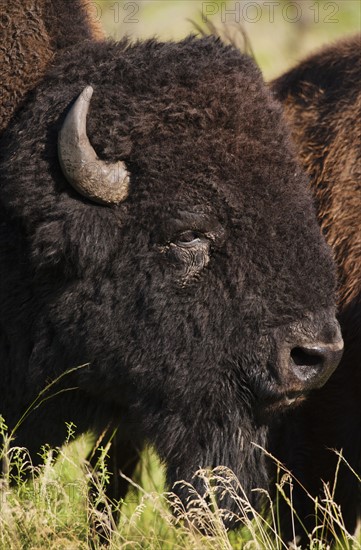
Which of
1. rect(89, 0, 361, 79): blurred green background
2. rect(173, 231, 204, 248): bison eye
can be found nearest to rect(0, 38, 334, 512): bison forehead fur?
rect(173, 231, 204, 248): bison eye

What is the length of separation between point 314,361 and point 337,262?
0.92 meters

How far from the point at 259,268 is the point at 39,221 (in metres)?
0.93

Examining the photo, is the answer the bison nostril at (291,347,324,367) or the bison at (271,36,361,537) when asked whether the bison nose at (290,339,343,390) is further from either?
the bison at (271,36,361,537)

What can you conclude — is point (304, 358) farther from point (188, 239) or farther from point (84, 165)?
point (84, 165)

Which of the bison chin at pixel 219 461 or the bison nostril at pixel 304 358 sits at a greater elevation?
the bison nostril at pixel 304 358

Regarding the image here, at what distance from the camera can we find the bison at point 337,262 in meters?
4.89

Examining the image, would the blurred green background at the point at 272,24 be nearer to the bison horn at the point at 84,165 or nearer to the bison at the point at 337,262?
the bison at the point at 337,262

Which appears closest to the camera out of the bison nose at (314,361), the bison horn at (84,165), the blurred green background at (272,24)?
the bison horn at (84,165)

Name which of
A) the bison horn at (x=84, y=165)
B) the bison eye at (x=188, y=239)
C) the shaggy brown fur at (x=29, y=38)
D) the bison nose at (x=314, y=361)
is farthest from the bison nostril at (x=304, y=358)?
the shaggy brown fur at (x=29, y=38)

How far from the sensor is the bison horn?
159 inches

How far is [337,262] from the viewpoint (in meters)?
4.96

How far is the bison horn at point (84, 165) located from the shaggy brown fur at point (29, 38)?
16.3 inches

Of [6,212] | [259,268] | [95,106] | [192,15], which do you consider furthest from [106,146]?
[192,15]

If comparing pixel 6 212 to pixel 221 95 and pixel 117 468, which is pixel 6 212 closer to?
pixel 221 95
